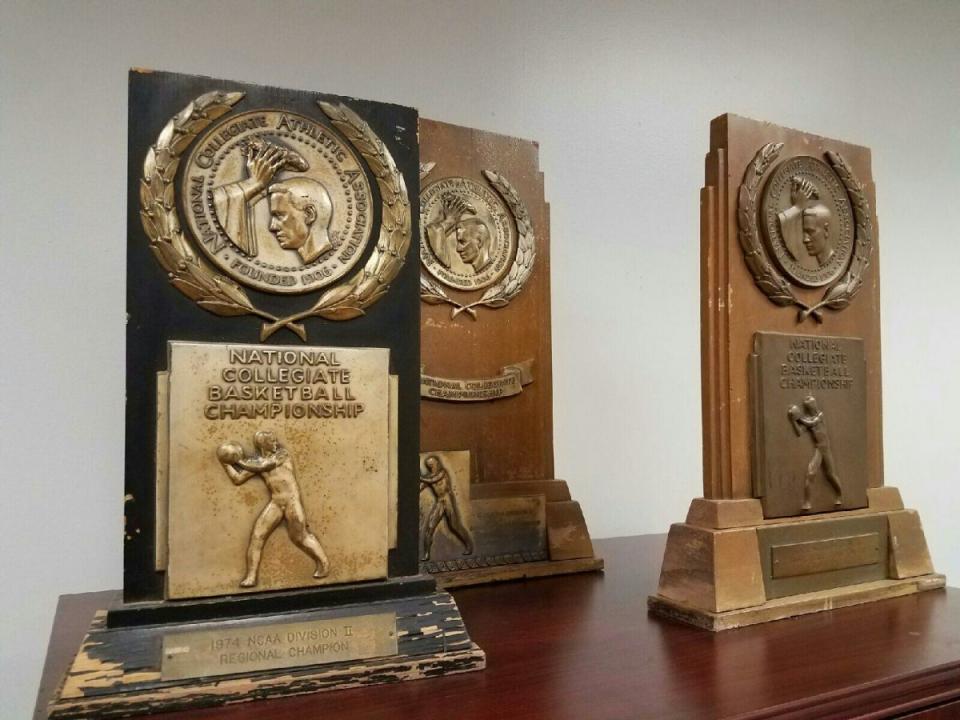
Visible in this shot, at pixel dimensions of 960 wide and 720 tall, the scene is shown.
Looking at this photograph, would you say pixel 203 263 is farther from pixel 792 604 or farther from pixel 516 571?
pixel 792 604

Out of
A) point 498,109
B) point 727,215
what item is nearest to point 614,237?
point 498,109

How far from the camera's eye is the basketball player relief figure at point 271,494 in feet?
3.03

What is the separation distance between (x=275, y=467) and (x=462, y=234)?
671 mm

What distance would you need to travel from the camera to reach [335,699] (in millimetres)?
876

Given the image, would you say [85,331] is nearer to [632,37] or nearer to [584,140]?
[584,140]

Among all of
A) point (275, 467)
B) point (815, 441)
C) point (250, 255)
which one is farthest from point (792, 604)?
point (250, 255)

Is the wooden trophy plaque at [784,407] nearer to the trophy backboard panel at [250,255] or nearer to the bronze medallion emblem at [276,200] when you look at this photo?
the trophy backboard panel at [250,255]

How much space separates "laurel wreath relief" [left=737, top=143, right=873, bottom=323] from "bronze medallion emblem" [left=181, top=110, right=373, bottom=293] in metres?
0.60

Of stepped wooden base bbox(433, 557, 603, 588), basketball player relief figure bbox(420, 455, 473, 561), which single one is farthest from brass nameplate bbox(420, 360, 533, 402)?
stepped wooden base bbox(433, 557, 603, 588)

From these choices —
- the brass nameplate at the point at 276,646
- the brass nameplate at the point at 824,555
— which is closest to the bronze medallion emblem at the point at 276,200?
the brass nameplate at the point at 276,646

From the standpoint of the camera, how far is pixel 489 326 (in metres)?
1.49

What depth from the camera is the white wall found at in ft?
5.10

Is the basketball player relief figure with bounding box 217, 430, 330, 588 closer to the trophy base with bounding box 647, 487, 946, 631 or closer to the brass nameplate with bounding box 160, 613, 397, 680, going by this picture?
the brass nameplate with bounding box 160, 613, 397, 680

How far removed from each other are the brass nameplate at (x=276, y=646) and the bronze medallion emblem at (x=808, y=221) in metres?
0.83
